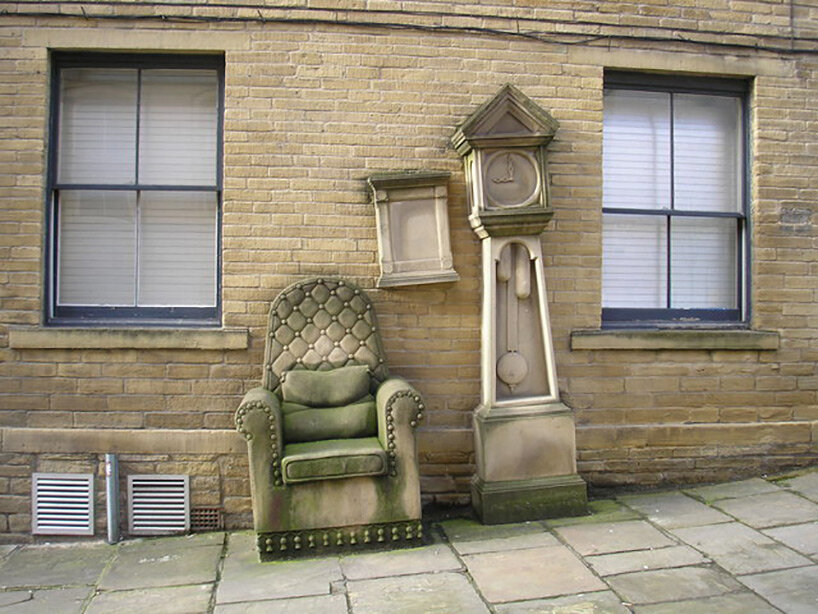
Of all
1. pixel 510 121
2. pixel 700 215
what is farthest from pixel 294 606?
pixel 700 215

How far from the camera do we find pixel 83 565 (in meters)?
3.79

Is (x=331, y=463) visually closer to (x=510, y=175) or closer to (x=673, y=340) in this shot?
(x=510, y=175)

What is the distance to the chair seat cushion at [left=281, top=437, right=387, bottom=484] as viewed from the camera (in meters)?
3.58

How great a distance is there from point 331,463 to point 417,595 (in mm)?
833

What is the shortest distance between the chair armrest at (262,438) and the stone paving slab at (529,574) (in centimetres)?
116

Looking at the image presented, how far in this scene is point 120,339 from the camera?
4.30 meters

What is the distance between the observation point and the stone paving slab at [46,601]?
3.18 metres

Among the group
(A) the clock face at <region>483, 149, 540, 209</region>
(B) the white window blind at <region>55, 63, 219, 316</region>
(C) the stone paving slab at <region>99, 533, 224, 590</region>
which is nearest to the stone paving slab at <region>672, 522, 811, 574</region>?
(A) the clock face at <region>483, 149, 540, 209</region>

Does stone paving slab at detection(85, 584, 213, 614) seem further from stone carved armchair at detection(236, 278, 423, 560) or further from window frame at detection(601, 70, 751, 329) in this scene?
window frame at detection(601, 70, 751, 329)

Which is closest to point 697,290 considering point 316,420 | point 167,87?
point 316,420

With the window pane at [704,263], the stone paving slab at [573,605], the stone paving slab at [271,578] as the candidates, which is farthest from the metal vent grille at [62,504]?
the window pane at [704,263]

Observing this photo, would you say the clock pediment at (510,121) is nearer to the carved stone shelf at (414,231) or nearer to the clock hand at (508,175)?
the clock hand at (508,175)

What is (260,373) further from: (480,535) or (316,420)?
(480,535)

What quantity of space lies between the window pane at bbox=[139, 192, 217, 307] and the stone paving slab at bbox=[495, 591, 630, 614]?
2817 mm
